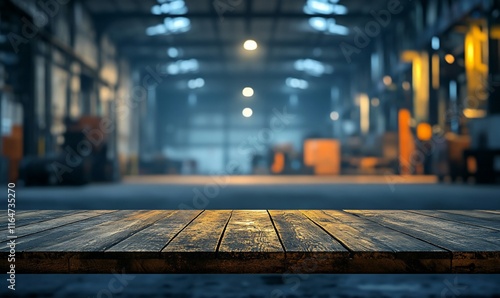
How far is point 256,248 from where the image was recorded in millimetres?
1415

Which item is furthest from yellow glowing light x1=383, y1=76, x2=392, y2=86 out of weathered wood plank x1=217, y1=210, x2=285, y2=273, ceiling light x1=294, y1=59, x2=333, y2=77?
weathered wood plank x1=217, y1=210, x2=285, y2=273

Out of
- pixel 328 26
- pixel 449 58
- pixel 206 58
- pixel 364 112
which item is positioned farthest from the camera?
pixel 206 58

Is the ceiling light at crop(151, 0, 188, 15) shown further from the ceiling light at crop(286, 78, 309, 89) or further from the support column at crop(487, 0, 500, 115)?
the ceiling light at crop(286, 78, 309, 89)

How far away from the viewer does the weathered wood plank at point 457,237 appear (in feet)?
4.47

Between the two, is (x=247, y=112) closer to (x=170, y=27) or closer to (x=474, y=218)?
(x=170, y=27)

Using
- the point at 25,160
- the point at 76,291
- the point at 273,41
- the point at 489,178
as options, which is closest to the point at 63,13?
the point at 25,160

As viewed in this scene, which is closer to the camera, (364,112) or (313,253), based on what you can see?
(313,253)

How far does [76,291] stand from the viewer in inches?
106

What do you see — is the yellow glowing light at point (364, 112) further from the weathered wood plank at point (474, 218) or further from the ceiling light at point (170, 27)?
the weathered wood plank at point (474, 218)

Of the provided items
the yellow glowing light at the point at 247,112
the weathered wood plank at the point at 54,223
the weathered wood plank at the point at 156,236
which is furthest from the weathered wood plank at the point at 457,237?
the yellow glowing light at the point at 247,112

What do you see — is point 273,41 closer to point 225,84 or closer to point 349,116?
point 349,116

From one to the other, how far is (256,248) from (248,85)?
88.1ft

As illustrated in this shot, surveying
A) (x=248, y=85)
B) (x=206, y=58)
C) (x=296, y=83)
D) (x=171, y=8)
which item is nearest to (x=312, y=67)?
(x=296, y=83)

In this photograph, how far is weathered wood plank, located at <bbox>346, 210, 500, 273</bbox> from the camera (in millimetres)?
1362
